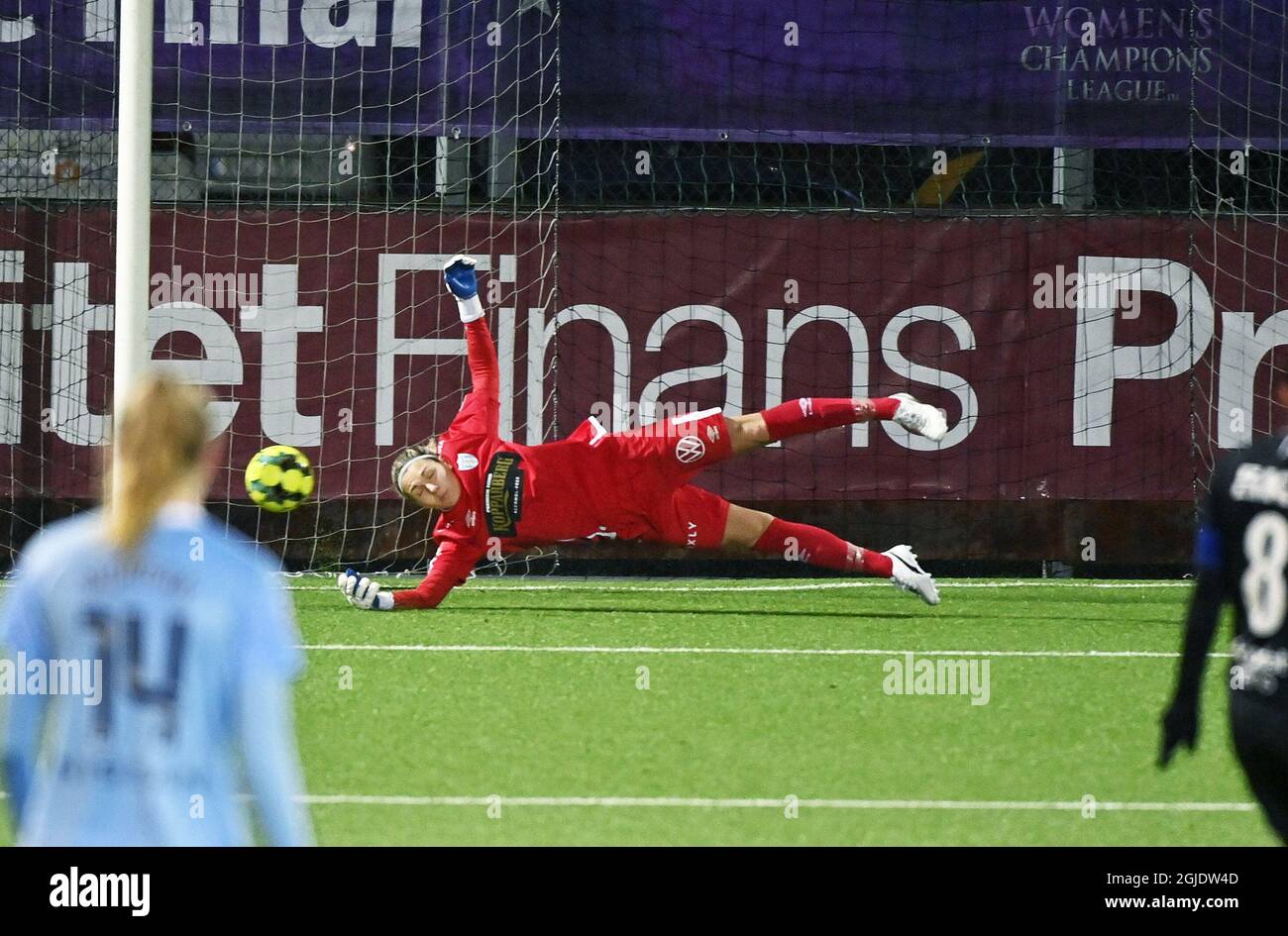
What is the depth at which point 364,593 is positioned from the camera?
874 cm

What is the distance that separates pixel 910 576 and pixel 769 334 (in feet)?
8.36

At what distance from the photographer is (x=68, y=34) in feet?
36.3

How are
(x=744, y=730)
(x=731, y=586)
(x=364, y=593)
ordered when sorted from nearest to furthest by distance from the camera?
1. (x=744, y=730)
2. (x=364, y=593)
3. (x=731, y=586)

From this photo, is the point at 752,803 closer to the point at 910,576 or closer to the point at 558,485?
the point at 558,485

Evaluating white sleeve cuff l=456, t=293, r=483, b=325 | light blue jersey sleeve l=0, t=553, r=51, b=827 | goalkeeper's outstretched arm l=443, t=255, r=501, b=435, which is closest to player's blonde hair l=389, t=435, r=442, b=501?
goalkeeper's outstretched arm l=443, t=255, r=501, b=435

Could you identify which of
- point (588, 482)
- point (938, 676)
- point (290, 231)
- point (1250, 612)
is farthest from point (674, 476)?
point (1250, 612)

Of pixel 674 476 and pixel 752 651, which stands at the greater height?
pixel 674 476

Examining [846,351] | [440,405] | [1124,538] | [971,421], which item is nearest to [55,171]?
[440,405]

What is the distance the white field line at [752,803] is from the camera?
5.03 meters

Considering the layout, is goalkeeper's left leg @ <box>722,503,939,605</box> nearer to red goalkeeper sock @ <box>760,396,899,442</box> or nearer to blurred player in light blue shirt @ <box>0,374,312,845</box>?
red goalkeeper sock @ <box>760,396,899,442</box>

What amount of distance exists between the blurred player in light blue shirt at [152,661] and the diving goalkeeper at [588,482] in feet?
20.3
